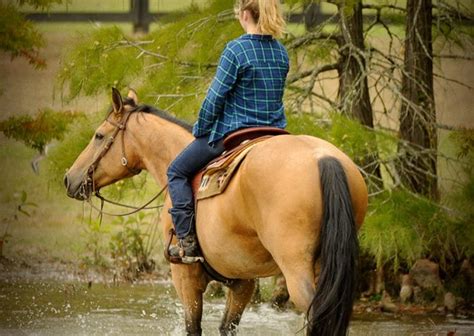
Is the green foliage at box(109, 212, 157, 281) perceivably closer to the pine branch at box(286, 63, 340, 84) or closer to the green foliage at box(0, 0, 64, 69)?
the green foliage at box(0, 0, 64, 69)

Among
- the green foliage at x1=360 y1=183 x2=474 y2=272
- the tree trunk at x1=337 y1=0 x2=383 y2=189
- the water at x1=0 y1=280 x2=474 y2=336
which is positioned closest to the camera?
the water at x1=0 y1=280 x2=474 y2=336

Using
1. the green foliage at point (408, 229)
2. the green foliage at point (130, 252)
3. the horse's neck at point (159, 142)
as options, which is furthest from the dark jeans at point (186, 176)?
the green foliage at point (130, 252)

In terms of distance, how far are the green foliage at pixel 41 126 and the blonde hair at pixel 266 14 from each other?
12.3 ft

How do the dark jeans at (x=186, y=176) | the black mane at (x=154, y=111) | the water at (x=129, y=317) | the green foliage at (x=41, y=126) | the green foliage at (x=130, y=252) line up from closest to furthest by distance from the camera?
the dark jeans at (x=186, y=176) < the black mane at (x=154, y=111) < the water at (x=129, y=317) < the green foliage at (x=41, y=126) < the green foliage at (x=130, y=252)

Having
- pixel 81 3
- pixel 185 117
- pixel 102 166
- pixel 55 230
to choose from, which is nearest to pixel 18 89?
pixel 81 3

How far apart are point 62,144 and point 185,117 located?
116 cm

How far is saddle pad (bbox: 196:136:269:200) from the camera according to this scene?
5.60 meters

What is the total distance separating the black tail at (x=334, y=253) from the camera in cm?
511

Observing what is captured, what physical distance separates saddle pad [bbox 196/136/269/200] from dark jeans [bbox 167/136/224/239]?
0.13m

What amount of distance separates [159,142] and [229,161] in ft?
3.72

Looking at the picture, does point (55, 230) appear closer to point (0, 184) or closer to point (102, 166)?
point (0, 184)

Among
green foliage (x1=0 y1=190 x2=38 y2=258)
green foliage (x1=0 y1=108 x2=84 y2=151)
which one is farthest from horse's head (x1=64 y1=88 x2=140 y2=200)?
green foliage (x1=0 y1=190 x2=38 y2=258)

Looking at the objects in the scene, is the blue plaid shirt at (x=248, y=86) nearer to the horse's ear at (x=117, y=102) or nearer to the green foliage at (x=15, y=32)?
the horse's ear at (x=117, y=102)

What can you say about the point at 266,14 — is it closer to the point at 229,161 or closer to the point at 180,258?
the point at 229,161
